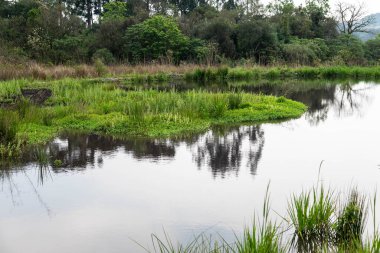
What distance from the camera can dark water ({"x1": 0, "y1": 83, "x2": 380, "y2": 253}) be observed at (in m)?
5.54

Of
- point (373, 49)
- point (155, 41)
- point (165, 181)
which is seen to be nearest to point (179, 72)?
point (155, 41)

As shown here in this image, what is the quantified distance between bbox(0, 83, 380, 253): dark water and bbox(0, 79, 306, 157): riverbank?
0.58 metres

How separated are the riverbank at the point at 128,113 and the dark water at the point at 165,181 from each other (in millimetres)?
581

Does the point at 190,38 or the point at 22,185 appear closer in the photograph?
the point at 22,185

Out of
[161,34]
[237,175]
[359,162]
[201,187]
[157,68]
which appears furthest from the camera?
[161,34]

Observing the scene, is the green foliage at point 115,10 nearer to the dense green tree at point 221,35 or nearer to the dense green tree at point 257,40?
the dense green tree at point 221,35

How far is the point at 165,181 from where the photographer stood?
24.0 ft

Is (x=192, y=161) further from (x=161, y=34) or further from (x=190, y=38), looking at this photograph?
(x=190, y=38)

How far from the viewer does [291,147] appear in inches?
382

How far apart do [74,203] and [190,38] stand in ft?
99.2

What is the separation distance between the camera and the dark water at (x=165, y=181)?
554 cm

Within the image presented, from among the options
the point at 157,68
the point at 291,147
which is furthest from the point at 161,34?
the point at 291,147

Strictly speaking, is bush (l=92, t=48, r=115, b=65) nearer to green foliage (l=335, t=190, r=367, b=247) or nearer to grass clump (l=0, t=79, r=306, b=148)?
grass clump (l=0, t=79, r=306, b=148)

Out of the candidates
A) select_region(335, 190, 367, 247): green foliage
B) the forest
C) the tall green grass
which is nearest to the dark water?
select_region(335, 190, 367, 247): green foliage
